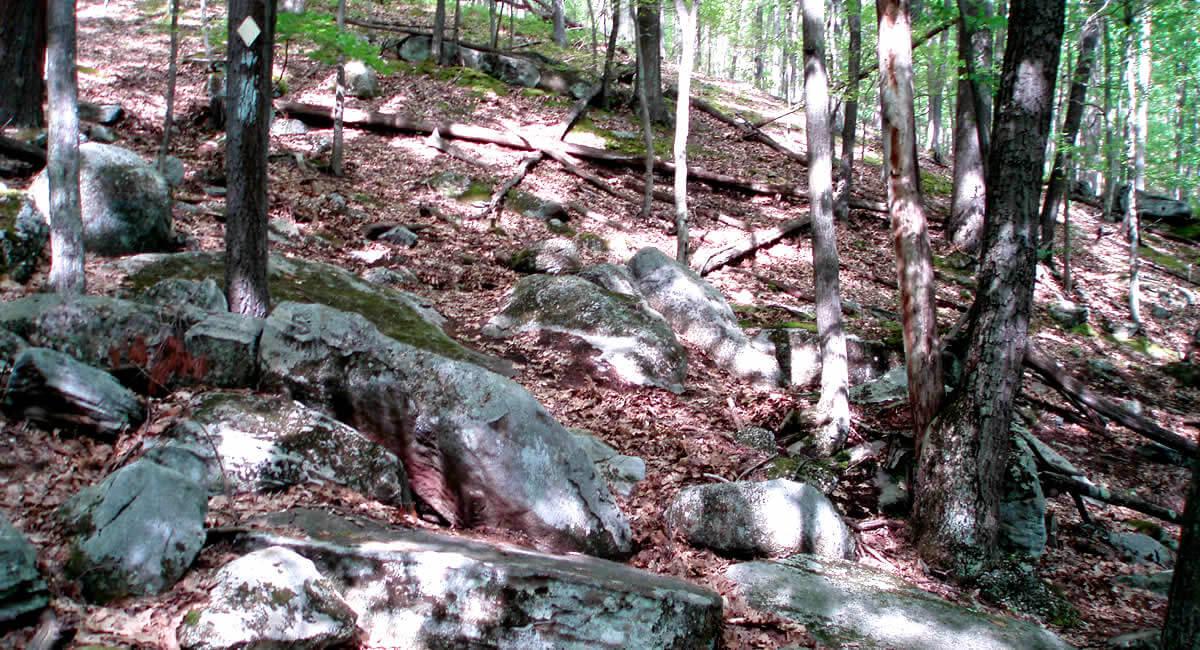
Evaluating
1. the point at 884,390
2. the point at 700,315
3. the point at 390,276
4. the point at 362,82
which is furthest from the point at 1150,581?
the point at 362,82

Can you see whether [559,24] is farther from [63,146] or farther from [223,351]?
[223,351]

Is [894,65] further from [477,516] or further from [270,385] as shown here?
[270,385]

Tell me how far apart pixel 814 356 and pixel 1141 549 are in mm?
3962

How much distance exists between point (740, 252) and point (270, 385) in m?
10.1

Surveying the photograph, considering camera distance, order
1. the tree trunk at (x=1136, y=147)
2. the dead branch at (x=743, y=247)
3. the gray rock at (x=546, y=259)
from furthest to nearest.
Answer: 1. the tree trunk at (x=1136, y=147)
2. the dead branch at (x=743, y=247)
3. the gray rock at (x=546, y=259)

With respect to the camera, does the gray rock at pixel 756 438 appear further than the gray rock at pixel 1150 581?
Yes

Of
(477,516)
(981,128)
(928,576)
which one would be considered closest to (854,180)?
(981,128)

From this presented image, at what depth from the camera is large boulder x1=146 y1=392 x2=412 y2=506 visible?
4.87m

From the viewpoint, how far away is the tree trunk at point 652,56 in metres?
18.0

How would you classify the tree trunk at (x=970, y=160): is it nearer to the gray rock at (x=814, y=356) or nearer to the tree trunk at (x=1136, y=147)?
the tree trunk at (x=1136, y=147)

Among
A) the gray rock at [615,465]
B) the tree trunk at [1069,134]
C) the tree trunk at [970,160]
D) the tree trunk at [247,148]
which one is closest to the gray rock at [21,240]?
the tree trunk at [247,148]

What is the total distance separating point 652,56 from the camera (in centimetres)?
1930

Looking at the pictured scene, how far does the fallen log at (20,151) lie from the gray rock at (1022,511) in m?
11.3

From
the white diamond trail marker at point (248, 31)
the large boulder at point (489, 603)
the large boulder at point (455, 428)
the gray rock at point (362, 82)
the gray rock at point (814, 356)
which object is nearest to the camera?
the large boulder at point (489, 603)
